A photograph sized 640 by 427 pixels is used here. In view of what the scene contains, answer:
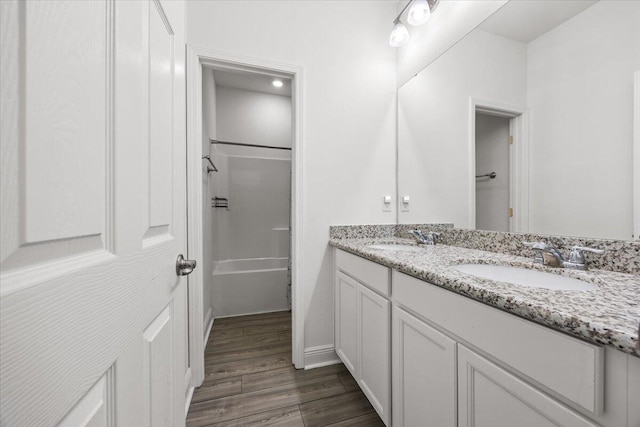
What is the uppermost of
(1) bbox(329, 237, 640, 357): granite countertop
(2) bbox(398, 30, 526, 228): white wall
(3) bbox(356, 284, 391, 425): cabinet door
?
(2) bbox(398, 30, 526, 228): white wall

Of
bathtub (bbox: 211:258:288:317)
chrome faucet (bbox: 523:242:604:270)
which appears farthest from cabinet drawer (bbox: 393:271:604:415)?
bathtub (bbox: 211:258:288:317)

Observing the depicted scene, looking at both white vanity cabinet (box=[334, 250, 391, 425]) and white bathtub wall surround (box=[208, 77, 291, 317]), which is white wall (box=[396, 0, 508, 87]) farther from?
white bathtub wall surround (box=[208, 77, 291, 317])

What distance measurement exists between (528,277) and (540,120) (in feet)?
2.18

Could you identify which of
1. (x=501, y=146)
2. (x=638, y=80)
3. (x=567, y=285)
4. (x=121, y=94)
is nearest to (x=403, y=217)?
(x=501, y=146)

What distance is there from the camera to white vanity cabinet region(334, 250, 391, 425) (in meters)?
1.08

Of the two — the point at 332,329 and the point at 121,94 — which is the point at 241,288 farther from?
the point at 121,94

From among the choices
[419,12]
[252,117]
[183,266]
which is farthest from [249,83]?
[183,266]

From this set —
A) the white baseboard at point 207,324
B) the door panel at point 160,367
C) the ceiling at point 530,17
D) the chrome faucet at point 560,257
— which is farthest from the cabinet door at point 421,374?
the white baseboard at point 207,324

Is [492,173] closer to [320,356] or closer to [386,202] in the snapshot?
[386,202]

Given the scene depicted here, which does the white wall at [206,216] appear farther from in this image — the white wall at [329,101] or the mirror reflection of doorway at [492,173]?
the mirror reflection of doorway at [492,173]

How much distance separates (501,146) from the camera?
125cm

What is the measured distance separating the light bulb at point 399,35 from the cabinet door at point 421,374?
1.78 m

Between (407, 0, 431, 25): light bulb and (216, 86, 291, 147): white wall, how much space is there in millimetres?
1916

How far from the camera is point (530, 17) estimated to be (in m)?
1.10
